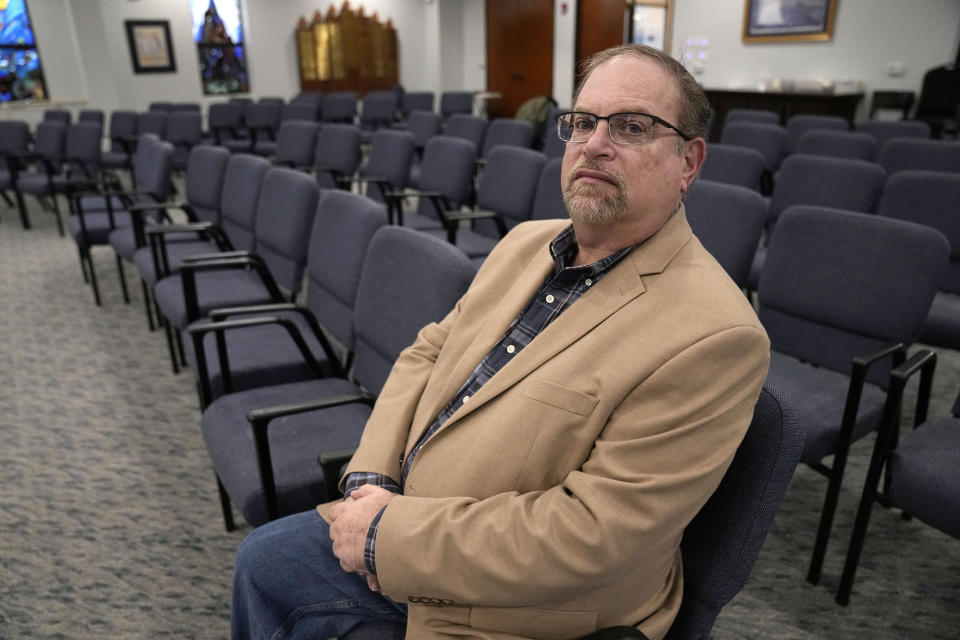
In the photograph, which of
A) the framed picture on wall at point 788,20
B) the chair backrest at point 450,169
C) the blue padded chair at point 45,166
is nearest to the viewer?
the chair backrest at point 450,169

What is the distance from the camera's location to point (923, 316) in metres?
1.77

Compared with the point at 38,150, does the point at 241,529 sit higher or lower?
lower

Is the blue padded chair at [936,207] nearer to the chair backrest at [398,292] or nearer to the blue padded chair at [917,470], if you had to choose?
the blue padded chair at [917,470]

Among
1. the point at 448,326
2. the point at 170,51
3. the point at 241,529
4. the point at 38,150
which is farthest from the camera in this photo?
the point at 170,51

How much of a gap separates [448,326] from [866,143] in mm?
3559

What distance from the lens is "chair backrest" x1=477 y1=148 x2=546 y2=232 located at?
3329mm

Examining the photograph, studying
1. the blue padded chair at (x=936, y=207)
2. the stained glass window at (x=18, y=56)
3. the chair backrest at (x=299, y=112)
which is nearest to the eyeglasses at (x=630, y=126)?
the blue padded chair at (x=936, y=207)

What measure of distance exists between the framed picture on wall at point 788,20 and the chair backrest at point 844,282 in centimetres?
669

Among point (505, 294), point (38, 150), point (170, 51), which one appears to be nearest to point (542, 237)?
point (505, 294)

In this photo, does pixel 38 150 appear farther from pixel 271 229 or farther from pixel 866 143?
pixel 866 143

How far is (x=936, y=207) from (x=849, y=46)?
19.1ft

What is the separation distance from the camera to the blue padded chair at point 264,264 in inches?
95.6

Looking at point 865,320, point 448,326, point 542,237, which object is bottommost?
point 865,320

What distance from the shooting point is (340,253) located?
7.04ft
